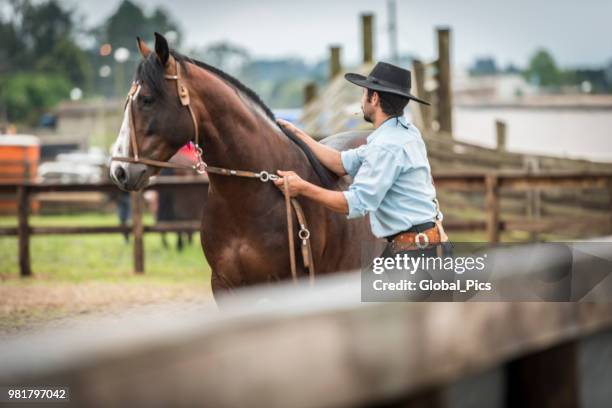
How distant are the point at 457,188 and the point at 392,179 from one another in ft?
26.2

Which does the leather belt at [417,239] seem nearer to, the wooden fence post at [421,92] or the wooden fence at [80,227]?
the wooden fence at [80,227]

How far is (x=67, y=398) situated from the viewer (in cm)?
137

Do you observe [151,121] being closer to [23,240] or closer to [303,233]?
[303,233]

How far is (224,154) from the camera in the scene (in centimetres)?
532

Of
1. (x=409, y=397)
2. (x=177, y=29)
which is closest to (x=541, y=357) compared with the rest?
(x=409, y=397)

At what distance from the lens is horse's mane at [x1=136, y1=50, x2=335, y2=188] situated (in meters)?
5.17

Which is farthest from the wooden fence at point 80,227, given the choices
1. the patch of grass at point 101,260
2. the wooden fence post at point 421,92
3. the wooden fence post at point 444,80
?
the wooden fence post at point 444,80

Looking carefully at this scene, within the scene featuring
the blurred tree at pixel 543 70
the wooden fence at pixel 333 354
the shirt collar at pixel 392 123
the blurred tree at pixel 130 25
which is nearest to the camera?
the wooden fence at pixel 333 354

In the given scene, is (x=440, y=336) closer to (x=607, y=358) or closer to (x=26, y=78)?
(x=607, y=358)

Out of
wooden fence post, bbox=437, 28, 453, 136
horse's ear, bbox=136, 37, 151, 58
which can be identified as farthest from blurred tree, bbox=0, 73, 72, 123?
horse's ear, bbox=136, 37, 151, 58

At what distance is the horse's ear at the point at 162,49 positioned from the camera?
5.08 metres

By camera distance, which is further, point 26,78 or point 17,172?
point 26,78

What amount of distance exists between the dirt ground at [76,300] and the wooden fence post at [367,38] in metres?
7.90

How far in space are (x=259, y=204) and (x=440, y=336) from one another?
3461mm
